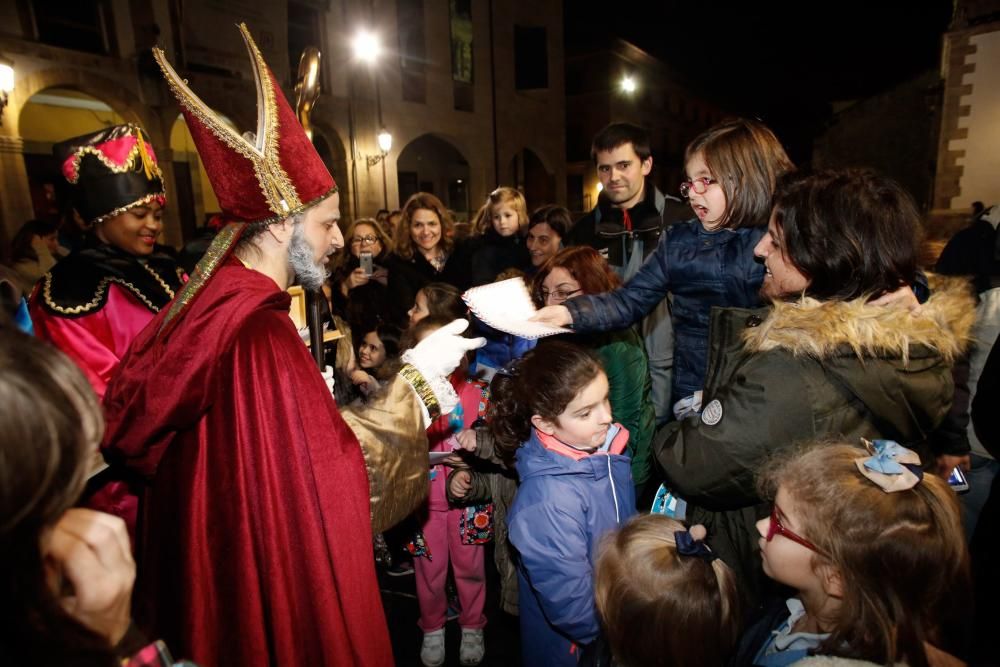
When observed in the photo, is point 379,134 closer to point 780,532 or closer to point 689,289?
point 689,289

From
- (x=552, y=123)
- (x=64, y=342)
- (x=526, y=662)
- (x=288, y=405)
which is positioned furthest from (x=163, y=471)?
(x=552, y=123)

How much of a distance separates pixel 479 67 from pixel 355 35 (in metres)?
6.03

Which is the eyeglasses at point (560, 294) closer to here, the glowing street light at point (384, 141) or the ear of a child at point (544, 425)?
the ear of a child at point (544, 425)

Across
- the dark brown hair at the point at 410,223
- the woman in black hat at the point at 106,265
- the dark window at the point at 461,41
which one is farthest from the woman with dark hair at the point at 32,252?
the dark window at the point at 461,41

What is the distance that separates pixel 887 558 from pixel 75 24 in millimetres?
14446

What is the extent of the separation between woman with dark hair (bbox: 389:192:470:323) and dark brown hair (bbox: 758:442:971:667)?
4.08m

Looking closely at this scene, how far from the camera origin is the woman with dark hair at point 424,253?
201 inches

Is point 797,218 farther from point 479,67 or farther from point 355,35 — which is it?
point 479,67

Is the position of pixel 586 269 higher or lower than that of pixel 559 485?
higher

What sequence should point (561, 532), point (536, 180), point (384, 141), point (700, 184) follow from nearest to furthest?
point (561, 532)
point (700, 184)
point (384, 141)
point (536, 180)

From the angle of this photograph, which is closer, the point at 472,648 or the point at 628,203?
the point at 472,648

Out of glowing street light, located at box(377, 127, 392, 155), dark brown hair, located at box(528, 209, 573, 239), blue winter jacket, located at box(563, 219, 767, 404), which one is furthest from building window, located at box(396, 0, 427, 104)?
blue winter jacket, located at box(563, 219, 767, 404)

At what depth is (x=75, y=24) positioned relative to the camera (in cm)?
1029

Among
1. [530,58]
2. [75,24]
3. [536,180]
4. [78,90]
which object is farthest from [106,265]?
[536,180]
